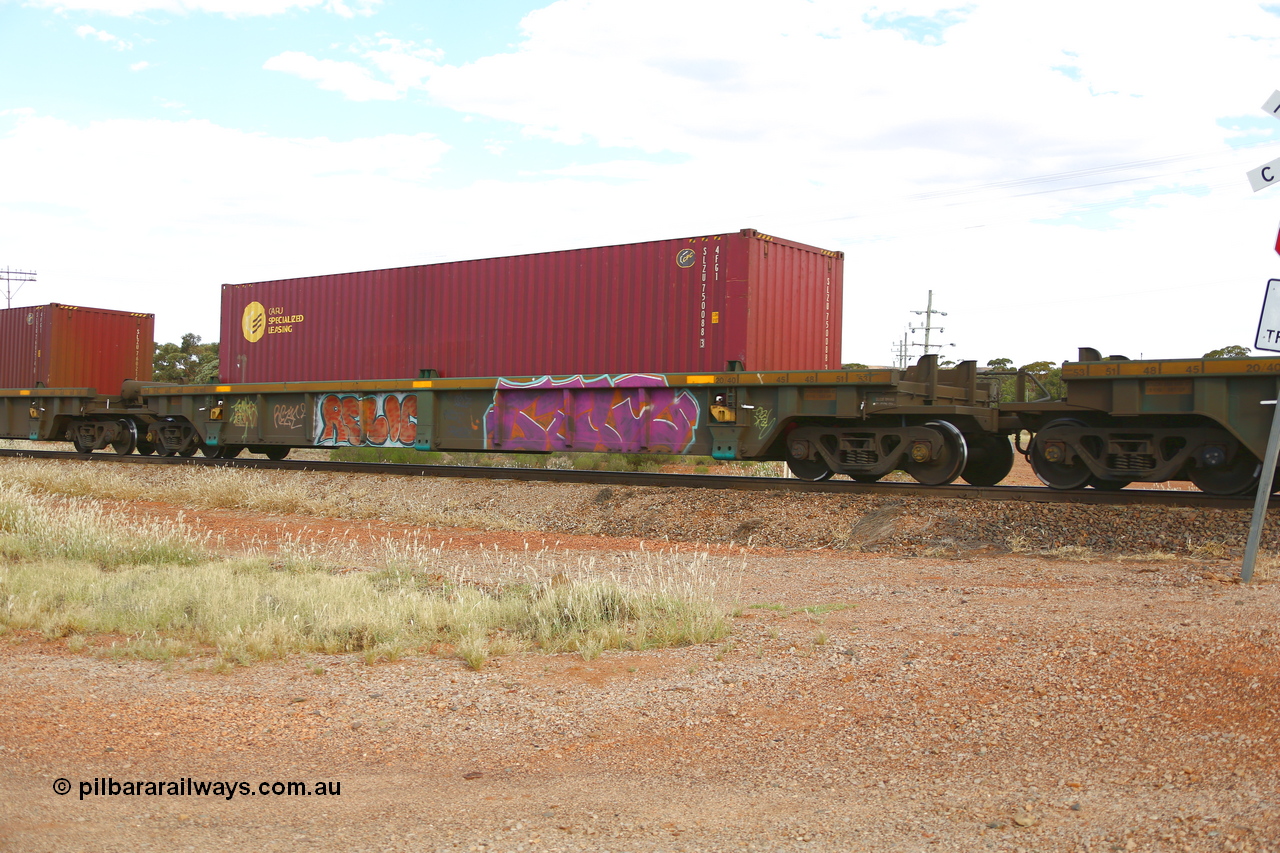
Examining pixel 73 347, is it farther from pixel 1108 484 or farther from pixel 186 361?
pixel 186 361

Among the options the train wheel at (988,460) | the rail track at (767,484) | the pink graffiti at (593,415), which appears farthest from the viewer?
the pink graffiti at (593,415)

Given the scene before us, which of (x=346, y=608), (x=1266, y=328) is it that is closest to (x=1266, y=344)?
(x=1266, y=328)

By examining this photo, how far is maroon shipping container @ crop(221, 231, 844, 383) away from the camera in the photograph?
1322cm

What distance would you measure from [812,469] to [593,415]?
326cm

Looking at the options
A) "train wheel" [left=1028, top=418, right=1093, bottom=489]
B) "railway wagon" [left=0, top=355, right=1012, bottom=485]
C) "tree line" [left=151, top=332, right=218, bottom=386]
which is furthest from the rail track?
"tree line" [left=151, top=332, right=218, bottom=386]

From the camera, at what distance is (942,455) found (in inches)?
461

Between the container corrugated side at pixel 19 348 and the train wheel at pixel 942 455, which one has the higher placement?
the container corrugated side at pixel 19 348

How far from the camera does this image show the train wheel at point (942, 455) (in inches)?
458

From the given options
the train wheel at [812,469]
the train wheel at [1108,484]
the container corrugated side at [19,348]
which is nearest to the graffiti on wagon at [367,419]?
the train wheel at [812,469]

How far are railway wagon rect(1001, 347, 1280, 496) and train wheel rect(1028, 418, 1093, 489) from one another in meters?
0.01

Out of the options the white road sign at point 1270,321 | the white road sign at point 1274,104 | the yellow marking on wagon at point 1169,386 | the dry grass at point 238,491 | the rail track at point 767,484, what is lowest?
the dry grass at point 238,491

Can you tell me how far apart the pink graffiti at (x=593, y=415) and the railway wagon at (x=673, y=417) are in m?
0.02

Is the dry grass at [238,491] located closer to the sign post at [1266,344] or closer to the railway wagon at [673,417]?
the railway wagon at [673,417]

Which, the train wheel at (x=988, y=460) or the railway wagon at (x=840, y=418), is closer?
the railway wagon at (x=840, y=418)
